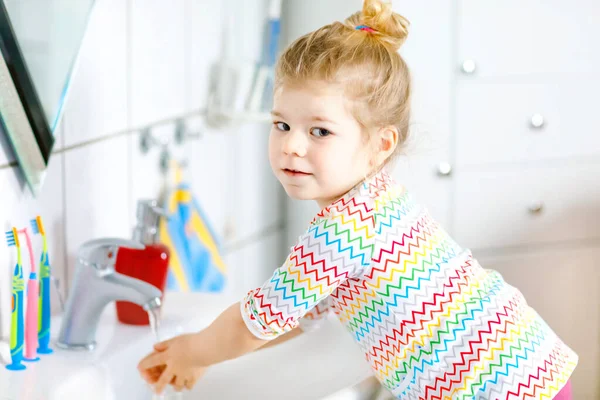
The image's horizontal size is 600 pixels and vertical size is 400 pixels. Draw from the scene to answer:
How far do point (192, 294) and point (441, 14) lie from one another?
2.56ft

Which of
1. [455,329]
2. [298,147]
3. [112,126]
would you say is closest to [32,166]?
[112,126]

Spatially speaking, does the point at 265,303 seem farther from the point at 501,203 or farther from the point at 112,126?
the point at 501,203

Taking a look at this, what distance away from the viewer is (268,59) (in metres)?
1.74

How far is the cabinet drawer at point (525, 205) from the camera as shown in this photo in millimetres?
1784

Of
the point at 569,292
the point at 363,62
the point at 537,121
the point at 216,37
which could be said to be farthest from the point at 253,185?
the point at 363,62

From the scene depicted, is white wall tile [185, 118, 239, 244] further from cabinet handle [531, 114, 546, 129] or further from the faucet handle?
cabinet handle [531, 114, 546, 129]

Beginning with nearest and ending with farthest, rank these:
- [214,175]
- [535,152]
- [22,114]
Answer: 1. [22,114]
2. [214,175]
3. [535,152]

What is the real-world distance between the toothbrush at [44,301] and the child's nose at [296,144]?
326 millimetres

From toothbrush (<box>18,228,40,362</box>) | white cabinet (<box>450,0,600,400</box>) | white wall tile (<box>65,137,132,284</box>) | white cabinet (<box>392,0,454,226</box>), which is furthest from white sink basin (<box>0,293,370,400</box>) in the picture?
white cabinet (<box>450,0,600,400</box>)

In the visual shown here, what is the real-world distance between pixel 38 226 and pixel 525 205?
3.65 ft

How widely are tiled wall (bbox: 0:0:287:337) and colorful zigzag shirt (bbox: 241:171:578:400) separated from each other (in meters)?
0.34

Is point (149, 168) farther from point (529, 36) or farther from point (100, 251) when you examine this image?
point (529, 36)

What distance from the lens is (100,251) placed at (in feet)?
3.43

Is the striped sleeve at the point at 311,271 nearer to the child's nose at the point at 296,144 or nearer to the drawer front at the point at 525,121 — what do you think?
the child's nose at the point at 296,144
